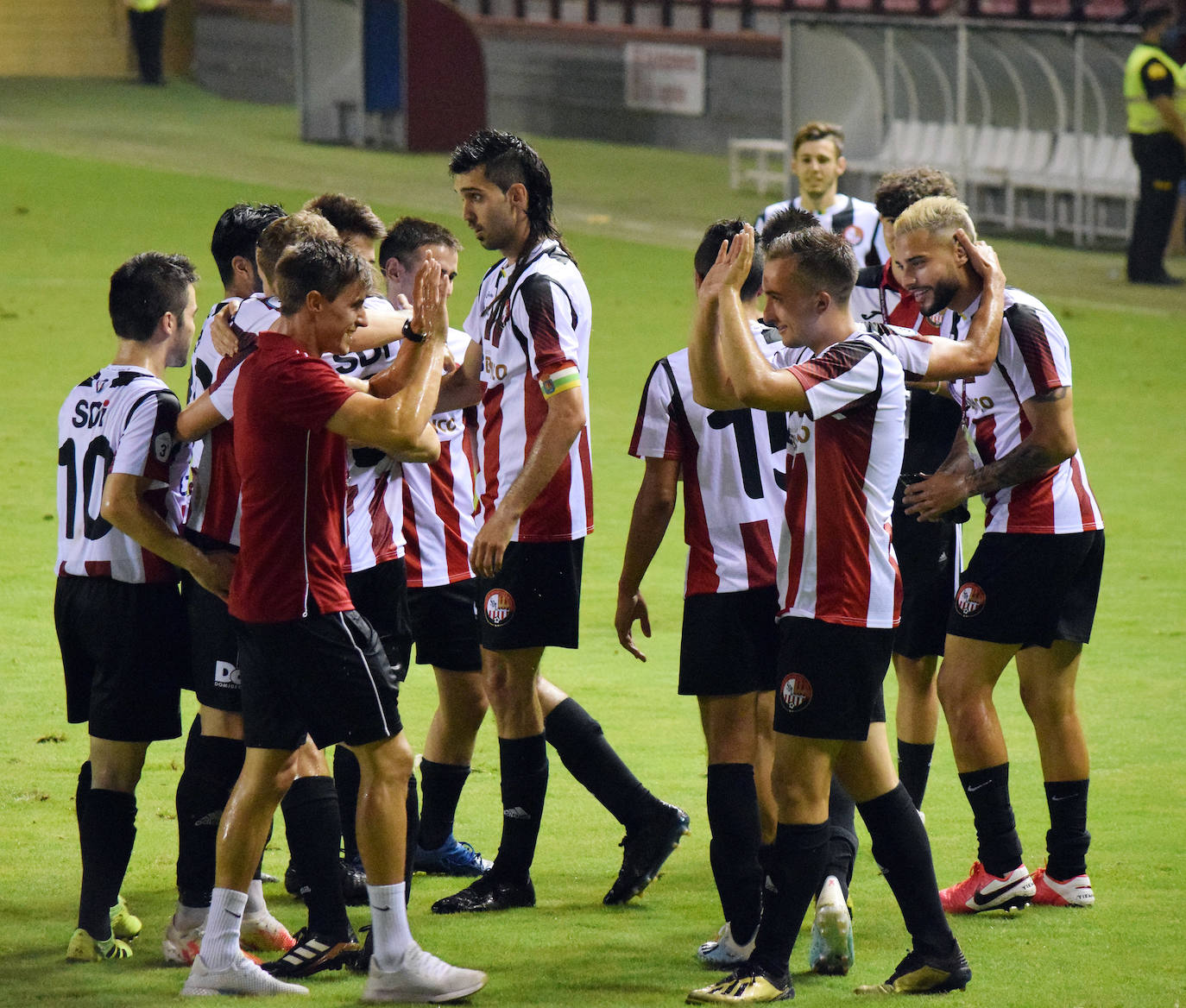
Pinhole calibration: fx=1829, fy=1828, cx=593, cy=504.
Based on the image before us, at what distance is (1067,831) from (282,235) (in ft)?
8.41

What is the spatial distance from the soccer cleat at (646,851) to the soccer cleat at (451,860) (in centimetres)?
44

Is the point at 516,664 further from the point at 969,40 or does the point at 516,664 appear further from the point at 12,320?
the point at 969,40

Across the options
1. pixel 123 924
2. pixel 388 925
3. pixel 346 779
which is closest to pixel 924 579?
pixel 346 779

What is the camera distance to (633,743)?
6.40 meters

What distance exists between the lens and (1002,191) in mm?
20969

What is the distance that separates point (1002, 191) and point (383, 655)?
1803cm

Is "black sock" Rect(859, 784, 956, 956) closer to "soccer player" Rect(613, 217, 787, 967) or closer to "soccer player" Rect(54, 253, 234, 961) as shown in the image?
"soccer player" Rect(613, 217, 787, 967)

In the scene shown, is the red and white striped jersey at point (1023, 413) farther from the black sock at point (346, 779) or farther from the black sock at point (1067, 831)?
the black sock at point (346, 779)

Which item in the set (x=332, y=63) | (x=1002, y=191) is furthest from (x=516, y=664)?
(x=332, y=63)

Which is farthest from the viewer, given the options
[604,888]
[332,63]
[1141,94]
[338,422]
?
[332,63]

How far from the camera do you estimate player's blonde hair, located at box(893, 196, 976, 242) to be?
15.4ft

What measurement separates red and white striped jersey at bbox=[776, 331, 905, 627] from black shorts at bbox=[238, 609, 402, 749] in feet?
3.19

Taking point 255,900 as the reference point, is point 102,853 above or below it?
above

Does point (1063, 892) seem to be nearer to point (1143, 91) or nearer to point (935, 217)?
point (935, 217)
